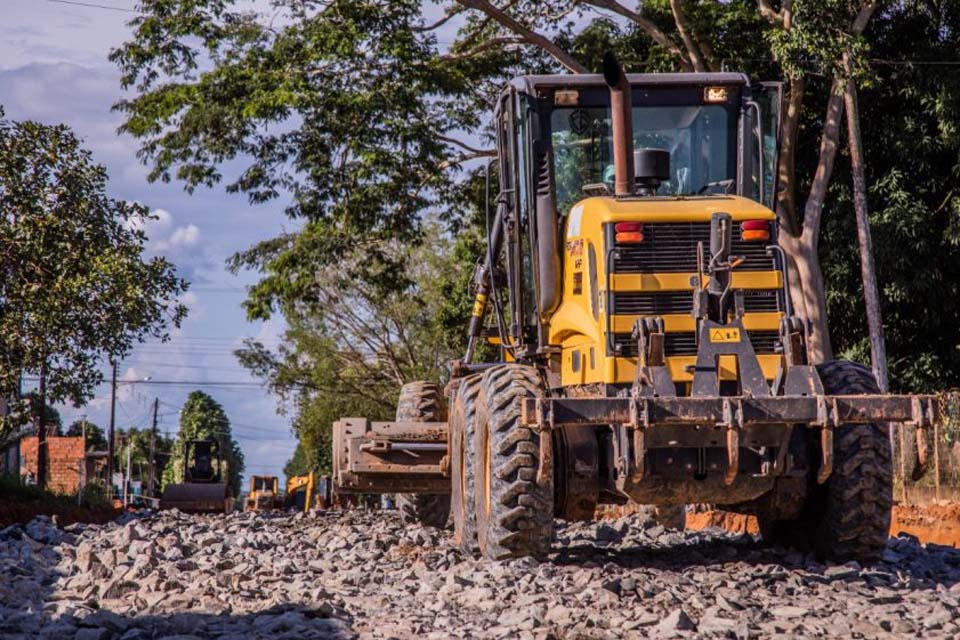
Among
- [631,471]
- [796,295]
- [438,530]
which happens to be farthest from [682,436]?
[796,295]

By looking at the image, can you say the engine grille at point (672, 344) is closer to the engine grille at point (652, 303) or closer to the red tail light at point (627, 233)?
the engine grille at point (652, 303)

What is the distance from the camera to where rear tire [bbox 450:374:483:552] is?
35.3ft

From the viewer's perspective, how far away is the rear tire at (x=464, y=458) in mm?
10766

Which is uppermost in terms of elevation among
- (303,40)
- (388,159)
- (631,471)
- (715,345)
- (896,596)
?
(303,40)

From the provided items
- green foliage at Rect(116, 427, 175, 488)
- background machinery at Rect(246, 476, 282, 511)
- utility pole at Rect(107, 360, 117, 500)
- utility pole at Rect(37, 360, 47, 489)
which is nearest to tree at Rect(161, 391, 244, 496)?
green foliage at Rect(116, 427, 175, 488)

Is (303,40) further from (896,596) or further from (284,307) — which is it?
(896,596)

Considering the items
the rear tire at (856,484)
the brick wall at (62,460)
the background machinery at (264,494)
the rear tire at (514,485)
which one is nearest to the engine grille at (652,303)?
the rear tire at (514,485)

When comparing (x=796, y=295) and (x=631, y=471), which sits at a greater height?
(x=796, y=295)

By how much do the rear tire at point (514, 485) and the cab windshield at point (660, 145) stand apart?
5.68 ft

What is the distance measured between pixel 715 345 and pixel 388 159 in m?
15.8

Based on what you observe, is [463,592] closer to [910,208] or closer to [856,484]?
[856,484]

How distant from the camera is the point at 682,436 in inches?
373

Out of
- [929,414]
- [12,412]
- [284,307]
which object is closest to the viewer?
[929,414]

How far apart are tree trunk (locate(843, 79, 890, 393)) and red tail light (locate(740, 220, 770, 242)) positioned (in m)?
14.2
